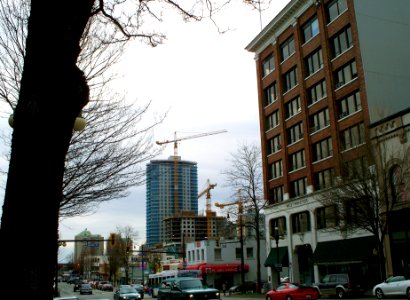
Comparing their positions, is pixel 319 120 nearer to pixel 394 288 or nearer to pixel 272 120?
pixel 272 120

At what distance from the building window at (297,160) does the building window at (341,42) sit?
10.2m

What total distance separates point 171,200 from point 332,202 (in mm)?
96680

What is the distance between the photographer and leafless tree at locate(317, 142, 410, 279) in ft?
100

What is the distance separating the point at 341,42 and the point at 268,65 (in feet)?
46.4

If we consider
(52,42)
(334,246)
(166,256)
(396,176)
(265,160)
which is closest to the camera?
(52,42)

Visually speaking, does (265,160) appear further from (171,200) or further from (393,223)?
(171,200)

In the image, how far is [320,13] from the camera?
1797 inches

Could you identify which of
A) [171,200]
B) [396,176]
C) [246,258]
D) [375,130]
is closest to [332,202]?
[396,176]

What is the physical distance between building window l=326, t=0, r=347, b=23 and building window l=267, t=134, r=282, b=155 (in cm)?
1403

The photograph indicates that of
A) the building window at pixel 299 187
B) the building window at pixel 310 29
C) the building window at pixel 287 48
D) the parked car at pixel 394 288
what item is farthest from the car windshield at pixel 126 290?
the building window at pixel 287 48

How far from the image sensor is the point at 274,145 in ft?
180

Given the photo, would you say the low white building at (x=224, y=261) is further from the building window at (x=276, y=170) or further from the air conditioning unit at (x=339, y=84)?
the air conditioning unit at (x=339, y=84)

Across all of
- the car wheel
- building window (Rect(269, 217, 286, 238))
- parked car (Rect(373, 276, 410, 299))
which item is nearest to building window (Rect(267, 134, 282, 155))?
building window (Rect(269, 217, 286, 238))

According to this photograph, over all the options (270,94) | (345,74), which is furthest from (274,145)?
(345,74)
